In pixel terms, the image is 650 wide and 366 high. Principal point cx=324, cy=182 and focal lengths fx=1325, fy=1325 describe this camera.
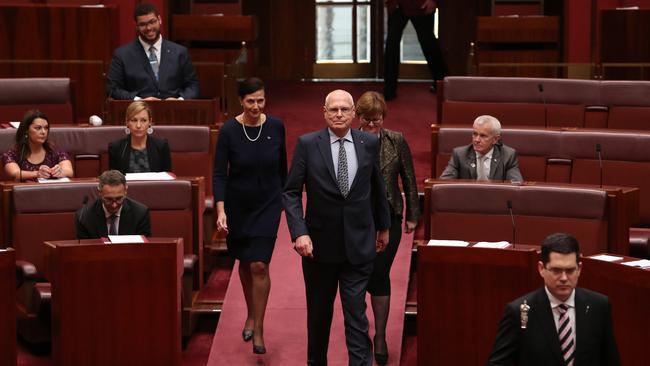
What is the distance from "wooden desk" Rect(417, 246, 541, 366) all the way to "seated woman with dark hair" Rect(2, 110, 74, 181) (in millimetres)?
1312

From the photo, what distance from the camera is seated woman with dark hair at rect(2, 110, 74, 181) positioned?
403 centimetres

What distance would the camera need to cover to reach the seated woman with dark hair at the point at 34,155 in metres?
4.03

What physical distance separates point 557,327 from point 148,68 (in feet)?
8.61

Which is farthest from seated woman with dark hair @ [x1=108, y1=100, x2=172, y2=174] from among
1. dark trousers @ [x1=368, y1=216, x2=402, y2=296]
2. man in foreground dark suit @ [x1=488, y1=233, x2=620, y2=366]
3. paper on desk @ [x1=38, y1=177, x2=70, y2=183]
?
man in foreground dark suit @ [x1=488, y1=233, x2=620, y2=366]

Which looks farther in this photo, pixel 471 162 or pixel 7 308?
pixel 471 162

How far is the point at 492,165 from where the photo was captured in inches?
152

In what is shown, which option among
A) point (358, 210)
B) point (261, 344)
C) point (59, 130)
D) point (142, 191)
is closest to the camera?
point (358, 210)

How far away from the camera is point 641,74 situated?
5.50 m

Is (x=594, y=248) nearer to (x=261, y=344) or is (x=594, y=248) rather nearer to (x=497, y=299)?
(x=497, y=299)

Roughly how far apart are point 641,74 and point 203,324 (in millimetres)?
2465

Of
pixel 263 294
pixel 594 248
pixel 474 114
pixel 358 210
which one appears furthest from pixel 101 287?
pixel 474 114

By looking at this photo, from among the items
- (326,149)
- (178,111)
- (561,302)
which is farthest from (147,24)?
(561,302)

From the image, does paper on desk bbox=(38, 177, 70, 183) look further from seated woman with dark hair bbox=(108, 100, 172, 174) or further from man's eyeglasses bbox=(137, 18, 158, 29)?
man's eyeglasses bbox=(137, 18, 158, 29)

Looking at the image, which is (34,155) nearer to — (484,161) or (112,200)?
(112,200)
